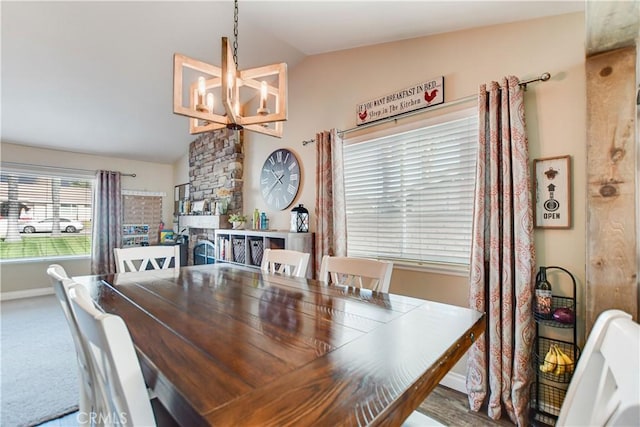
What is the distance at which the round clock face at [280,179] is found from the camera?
3.48m

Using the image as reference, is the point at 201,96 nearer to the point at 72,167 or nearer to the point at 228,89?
the point at 228,89

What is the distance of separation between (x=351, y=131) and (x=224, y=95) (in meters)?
1.64

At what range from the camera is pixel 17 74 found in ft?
9.91

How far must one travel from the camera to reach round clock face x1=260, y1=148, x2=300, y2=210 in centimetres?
348

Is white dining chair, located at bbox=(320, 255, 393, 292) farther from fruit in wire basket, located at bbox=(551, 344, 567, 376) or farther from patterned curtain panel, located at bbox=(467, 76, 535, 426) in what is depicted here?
fruit in wire basket, located at bbox=(551, 344, 567, 376)

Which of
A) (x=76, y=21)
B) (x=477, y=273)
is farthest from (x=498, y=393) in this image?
(x=76, y=21)

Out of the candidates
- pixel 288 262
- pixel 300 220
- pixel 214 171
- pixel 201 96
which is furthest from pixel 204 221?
pixel 201 96

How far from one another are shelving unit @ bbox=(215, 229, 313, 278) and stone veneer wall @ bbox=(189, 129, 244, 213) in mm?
552

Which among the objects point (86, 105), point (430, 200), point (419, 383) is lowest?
point (419, 383)

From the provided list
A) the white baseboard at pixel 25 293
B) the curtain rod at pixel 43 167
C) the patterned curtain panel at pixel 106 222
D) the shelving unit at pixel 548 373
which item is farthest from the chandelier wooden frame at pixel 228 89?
the white baseboard at pixel 25 293

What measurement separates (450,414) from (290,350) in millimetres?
1646

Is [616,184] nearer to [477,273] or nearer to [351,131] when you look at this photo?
[477,273]

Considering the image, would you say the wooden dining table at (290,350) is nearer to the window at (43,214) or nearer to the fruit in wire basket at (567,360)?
the fruit in wire basket at (567,360)

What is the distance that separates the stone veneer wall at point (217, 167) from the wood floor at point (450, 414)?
2821mm
